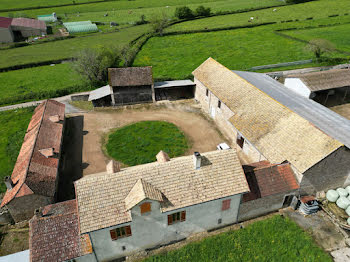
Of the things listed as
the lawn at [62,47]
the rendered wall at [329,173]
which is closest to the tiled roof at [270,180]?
the rendered wall at [329,173]

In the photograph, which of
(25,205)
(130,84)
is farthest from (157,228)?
(130,84)

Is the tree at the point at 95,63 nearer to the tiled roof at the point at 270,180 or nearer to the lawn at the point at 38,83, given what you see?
the lawn at the point at 38,83

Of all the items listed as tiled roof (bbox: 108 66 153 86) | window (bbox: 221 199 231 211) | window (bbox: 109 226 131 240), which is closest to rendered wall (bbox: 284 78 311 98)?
tiled roof (bbox: 108 66 153 86)

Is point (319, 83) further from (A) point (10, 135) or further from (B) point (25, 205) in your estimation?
(A) point (10, 135)

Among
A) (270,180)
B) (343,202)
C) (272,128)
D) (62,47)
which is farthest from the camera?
(62,47)

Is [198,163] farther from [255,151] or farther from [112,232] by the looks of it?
[255,151]

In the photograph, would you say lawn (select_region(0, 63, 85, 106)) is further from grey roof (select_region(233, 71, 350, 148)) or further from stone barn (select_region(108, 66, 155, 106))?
grey roof (select_region(233, 71, 350, 148))
